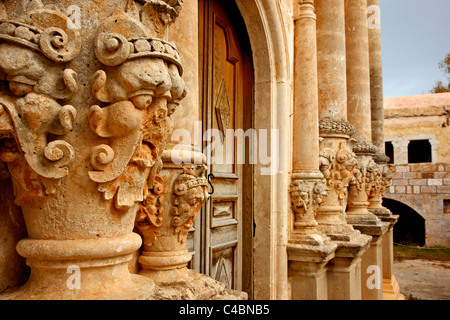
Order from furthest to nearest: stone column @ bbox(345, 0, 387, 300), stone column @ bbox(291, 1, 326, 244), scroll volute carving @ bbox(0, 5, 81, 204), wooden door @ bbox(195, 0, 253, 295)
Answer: stone column @ bbox(345, 0, 387, 300) → stone column @ bbox(291, 1, 326, 244) → wooden door @ bbox(195, 0, 253, 295) → scroll volute carving @ bbox(0, 5, 81, 204)

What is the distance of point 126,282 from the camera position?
5.68ft

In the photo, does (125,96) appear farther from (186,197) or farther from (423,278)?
(423,278)

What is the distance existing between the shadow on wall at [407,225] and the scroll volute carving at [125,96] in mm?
18237

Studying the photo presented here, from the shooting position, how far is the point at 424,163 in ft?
55.0

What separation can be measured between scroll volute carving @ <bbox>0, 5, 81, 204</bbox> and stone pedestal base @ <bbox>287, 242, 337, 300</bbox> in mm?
3326

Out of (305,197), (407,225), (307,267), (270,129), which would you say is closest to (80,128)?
(270,129)

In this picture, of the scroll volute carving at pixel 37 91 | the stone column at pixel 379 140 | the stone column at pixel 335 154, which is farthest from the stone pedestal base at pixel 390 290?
the scroll volute carving at pixel 37 91

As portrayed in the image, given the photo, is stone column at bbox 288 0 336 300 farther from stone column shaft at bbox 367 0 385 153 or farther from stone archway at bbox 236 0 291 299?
stone column shaft at bbox 367 0 385 153

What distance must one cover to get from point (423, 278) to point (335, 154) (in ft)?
23.7

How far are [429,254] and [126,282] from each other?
50.3 ft

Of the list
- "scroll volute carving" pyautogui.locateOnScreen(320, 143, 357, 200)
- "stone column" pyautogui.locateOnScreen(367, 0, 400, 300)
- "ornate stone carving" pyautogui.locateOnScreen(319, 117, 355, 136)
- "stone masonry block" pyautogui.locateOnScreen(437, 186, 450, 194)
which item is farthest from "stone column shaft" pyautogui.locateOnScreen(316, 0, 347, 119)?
"stone masonry block" pyautogui.locateOnScreen(437, 186, 450, 194)

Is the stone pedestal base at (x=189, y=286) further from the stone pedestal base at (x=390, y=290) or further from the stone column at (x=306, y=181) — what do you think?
the stone pedestal base at (x=390, y=290)

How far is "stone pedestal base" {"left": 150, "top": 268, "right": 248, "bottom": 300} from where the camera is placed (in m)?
2.11

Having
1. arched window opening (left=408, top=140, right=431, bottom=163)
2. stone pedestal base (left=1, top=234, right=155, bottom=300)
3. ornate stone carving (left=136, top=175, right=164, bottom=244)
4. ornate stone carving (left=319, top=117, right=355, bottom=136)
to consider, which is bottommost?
stone pedestal base (left=1, top=234, right=155, bottom=300)
